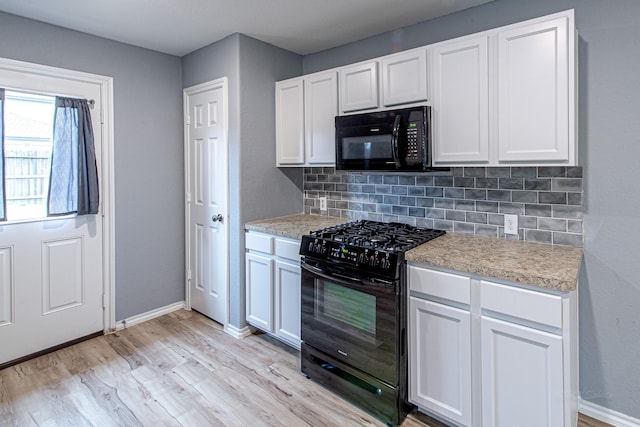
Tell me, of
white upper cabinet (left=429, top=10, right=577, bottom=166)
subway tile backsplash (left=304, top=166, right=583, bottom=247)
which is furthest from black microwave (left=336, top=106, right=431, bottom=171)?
subway tile backsplash (left=304, top=166, right=583, bottom=247)

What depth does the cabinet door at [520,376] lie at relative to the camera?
1.59 meters

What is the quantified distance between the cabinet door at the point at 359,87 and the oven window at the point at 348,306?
127 cm

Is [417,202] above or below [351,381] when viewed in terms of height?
above

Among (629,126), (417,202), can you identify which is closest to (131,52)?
(417,202)

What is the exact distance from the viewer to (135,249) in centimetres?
330

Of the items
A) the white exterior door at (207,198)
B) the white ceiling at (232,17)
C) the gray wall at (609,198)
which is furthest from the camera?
the white exterior door at (207,198)

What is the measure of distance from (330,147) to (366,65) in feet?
2.11

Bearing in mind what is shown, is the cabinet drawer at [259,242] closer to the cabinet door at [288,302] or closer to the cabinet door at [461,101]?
the cabinet door at [288,302]

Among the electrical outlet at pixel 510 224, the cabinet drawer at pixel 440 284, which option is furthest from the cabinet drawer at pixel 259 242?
the electrical outlet at pixel 510 224

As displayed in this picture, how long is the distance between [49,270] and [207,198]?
51.7 inches

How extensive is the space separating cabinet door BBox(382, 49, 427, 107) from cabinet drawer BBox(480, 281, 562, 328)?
48.8 inches

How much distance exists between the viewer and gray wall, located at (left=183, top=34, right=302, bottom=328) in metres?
3.00

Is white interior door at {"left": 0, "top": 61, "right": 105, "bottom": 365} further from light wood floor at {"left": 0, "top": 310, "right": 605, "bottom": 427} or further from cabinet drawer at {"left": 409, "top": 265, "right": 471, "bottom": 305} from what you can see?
cabinet drawer at {"left": 409, "top": 265, "right": 471, "bottom": 305}

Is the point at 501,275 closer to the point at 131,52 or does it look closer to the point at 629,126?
the point at 629,126
